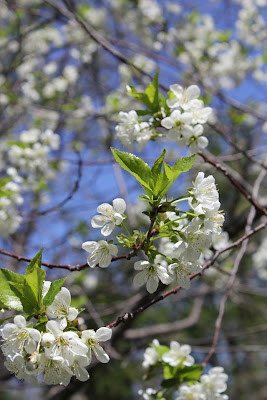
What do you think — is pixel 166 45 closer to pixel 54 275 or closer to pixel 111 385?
pixel 54 275

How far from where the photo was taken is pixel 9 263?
4098 millimetres

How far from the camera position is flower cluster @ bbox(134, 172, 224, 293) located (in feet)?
4.07

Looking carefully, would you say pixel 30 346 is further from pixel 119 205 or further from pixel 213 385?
pixel 213 385

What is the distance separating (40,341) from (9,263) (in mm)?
3176

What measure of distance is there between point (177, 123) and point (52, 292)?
989 millimetres

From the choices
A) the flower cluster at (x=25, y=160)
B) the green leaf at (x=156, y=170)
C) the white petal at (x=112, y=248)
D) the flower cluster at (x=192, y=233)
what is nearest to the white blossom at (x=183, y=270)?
the flower cluster at (x=192, y=233)

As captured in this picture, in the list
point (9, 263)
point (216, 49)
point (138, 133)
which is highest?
point (138, 133)

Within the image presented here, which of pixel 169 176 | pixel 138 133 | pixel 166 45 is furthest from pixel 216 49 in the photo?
pixel 169 176

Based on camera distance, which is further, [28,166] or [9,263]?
[9,263]

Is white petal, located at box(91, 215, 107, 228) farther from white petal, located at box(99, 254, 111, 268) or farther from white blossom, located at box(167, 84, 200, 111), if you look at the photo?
white blossom, located at box(167, 84, 200, 111)

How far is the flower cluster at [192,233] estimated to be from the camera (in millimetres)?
1241

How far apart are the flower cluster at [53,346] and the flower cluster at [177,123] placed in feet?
3.00

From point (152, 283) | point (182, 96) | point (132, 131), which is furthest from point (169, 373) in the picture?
point (182, 96)

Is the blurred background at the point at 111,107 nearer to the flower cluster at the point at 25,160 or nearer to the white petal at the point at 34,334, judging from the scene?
the flower cluster at the point at 25,160
